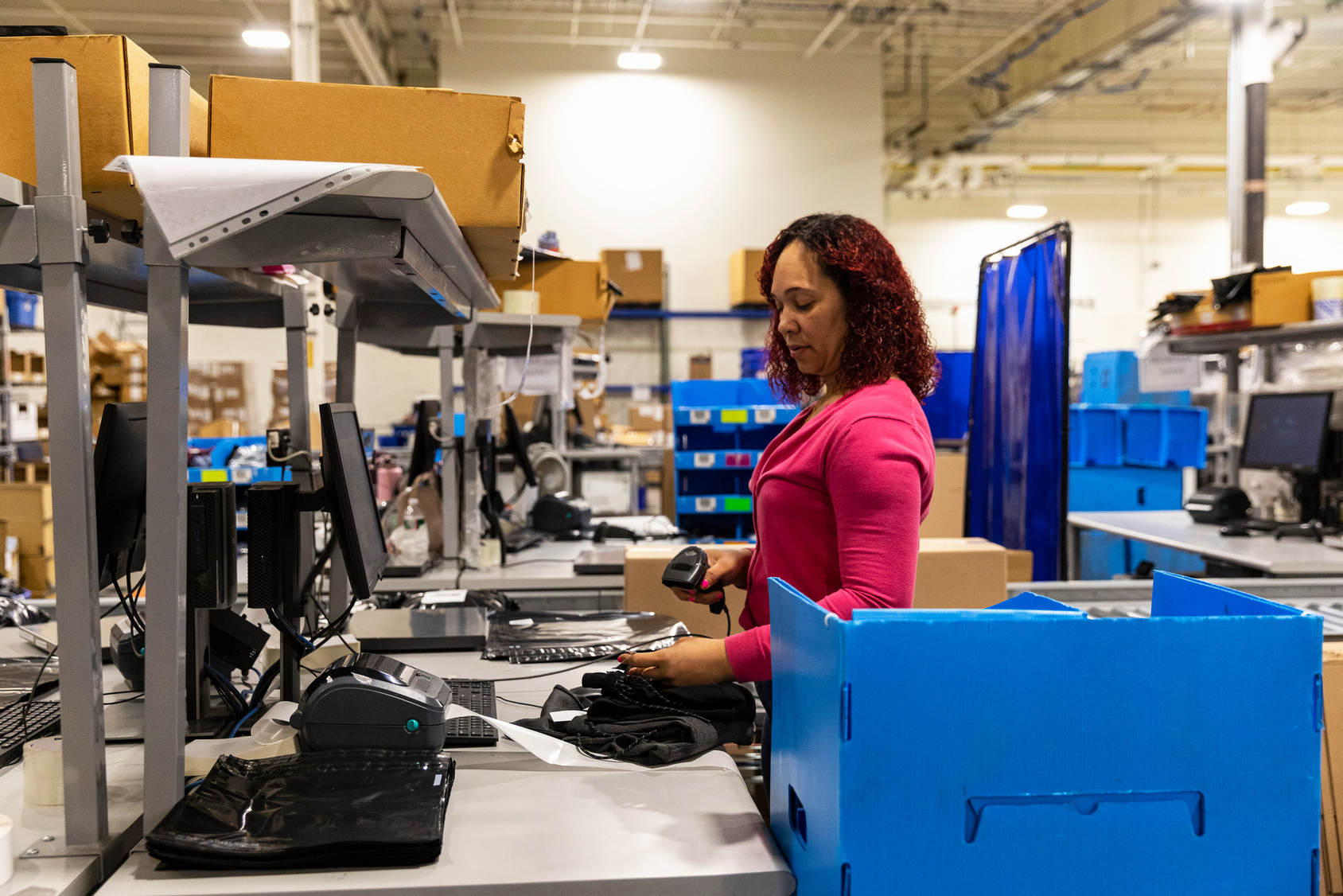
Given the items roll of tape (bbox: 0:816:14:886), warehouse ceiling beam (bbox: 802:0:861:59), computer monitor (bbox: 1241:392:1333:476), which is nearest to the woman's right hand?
roll of tape (bbox: 0:816:14:886)

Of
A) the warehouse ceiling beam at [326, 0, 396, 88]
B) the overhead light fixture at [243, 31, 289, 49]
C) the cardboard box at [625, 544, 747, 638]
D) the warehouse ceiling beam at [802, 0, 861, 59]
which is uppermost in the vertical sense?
the warehouse ceiling beam at [802, 0, 861, 59]

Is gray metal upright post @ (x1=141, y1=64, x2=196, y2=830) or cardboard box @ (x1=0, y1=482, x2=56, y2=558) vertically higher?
gray metal upright post @ (x1=141, y1=64, x2=196, y2=830)

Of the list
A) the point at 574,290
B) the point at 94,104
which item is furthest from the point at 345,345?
the point at 574,290

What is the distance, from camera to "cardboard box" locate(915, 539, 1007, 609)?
237 cm

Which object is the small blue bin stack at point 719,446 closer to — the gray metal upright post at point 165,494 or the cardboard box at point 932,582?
the cardboard box at point 932,582

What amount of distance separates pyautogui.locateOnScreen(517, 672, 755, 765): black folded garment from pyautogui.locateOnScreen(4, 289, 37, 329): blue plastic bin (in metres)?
5.75

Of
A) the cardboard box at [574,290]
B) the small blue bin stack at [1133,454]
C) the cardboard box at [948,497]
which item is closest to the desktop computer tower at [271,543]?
the cardboard box at [574,290]

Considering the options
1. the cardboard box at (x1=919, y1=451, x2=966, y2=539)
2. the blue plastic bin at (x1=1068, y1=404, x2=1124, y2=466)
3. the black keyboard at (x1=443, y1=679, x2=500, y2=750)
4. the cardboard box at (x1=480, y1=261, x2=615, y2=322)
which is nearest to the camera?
the black keyboard at (x1=443, y1=679, x2=500, y2=750)

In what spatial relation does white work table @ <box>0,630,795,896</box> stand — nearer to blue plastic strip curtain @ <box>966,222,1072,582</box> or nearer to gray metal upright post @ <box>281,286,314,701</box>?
gray metal upright post @ <box>281,286,314,701</box>

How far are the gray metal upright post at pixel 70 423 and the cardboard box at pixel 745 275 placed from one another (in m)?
7.11

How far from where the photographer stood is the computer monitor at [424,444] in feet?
9.59

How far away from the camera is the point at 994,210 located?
10.4 metres

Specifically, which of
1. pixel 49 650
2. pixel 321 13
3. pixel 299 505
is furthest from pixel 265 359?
pixel 299 505

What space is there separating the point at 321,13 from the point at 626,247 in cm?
314
